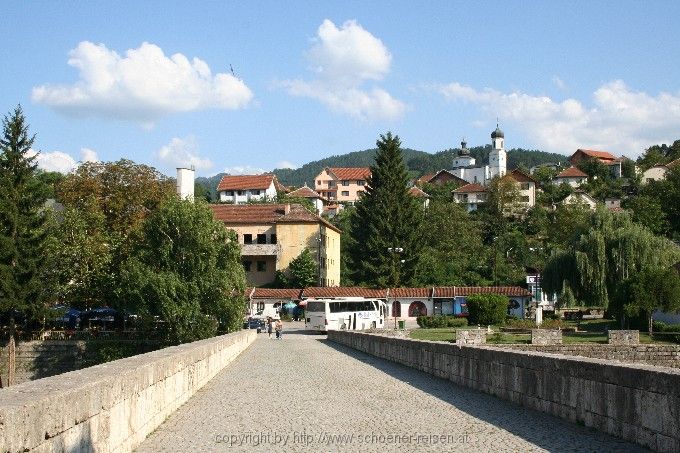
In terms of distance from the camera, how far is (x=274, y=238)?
316 ft

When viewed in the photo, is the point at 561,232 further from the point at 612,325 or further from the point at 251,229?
the point at 612,325

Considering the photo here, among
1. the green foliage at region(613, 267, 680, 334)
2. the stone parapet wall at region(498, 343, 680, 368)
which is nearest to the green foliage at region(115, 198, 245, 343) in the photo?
the green foliage at region(613, 267, 680, 334)

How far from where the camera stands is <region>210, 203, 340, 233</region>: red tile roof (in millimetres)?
96312

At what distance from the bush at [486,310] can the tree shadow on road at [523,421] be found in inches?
1737

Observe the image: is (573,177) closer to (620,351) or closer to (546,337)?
(546,337)

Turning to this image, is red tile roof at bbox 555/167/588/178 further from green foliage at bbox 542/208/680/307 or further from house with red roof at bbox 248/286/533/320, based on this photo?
green foliage at bbox 542/208/680/307

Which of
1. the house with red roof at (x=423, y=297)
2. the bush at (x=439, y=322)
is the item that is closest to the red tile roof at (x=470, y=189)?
the house with red roof at (x=423, y=297)

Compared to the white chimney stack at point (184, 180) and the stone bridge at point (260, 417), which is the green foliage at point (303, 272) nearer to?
the white chimney stack at point (184, 180)

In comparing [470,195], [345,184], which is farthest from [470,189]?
[345,184]

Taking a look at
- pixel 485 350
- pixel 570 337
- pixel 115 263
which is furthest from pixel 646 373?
pixel 115 263

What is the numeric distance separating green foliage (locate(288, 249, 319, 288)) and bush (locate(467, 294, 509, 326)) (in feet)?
97.9

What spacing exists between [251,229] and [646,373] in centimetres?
8971

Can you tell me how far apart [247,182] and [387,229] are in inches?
3016

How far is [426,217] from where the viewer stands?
11788 cm
